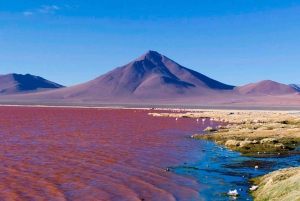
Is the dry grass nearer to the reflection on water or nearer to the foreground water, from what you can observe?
the reflection on water

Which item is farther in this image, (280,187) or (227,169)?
(227,169)

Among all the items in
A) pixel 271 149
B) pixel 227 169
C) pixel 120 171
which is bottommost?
pixel 120 171

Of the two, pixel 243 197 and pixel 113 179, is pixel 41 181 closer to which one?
pixel 113 179

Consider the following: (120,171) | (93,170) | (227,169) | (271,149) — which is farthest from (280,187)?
(271,149)

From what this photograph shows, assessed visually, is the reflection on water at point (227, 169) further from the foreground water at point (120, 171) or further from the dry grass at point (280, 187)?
Answer: the dry grass at point (280, 187)

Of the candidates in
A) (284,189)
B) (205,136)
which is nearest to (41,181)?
(284,189)

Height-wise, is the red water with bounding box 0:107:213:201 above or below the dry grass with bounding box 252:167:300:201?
below

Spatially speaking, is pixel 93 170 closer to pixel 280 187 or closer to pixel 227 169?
pixel 227 169

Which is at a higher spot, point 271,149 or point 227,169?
point 271,149

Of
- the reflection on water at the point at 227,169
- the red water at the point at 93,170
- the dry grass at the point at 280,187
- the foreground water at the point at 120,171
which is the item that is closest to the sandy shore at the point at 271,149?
the dry grass at the point at 280,187

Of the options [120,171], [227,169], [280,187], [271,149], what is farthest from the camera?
[271,149]

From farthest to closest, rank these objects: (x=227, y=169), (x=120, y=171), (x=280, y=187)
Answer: (x=227, y=169) < (x=120, y=171) < (x=280, y=187)

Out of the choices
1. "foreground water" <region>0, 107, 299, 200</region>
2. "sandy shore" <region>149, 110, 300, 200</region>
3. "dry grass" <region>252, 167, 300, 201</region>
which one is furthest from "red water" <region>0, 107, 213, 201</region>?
"sandy shore" <region>149, 110, 300, 200</region>

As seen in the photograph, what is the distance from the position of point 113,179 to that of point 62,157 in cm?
699
